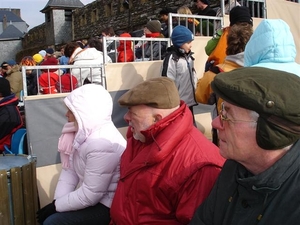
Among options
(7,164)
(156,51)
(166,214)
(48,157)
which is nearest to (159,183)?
(166,214)

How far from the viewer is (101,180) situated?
107 inches

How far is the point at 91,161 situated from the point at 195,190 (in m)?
0.95

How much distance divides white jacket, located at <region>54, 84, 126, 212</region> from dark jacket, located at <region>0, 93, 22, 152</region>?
74.0 inches

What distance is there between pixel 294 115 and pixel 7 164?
2.70 metres

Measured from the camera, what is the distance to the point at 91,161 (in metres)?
2.70

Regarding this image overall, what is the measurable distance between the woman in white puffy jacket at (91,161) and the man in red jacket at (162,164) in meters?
0.32

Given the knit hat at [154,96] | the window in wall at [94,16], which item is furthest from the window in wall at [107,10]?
the knit hat at [154,96]

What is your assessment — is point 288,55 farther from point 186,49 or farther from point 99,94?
point 186,49

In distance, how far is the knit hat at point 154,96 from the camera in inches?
90.7

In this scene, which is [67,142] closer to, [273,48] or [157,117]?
[157,117]

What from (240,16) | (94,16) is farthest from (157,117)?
(94,16)

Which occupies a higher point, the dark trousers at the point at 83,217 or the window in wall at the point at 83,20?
the window in wall at the point at 83,20

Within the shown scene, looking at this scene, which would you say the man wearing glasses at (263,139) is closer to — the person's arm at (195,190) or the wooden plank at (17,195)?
the person's arm at (195,190)

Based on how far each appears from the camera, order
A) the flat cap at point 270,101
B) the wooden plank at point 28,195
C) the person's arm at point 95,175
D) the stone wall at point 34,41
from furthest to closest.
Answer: the stone wall at point 34,41 → the wooden plank at point 28,195 → the person's arm at point 95,175 → the flat cap at point 270,101
